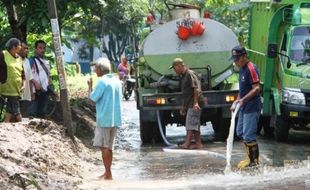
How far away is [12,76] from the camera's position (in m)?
11.1

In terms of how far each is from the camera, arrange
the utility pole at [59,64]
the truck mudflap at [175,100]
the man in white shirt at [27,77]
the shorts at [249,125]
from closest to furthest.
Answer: the shorts at [249,125] → the utility pole at [59,64] → the man in white shirt at [27,77] → the truck mudflap at [175,100]

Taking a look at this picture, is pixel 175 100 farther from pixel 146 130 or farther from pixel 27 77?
pixel 27 77

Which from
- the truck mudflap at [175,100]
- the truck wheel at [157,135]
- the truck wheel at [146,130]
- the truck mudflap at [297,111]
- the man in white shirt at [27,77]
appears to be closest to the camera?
the man in white shirt at [27,77]

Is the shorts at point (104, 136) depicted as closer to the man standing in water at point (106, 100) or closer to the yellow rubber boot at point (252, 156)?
the man standing in water at point (106, 100)

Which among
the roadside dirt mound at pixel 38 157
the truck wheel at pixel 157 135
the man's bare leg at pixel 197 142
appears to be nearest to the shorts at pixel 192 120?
the man's bare leg at pixel 197 142

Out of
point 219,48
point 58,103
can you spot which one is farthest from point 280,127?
point 58,103

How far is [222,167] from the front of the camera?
35.6 feet

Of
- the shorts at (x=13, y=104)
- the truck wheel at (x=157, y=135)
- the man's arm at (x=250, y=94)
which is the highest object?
the man's arm at (x=250, y=94)

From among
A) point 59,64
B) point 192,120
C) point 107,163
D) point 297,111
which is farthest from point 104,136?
point 297,111

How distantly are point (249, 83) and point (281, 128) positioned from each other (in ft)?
12.8

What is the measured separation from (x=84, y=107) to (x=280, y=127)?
6530 millimetres

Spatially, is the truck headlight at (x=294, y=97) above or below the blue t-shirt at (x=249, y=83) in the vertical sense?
below

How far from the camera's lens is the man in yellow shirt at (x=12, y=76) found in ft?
36.3

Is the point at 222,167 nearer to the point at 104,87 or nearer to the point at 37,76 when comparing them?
the point at 104,87
